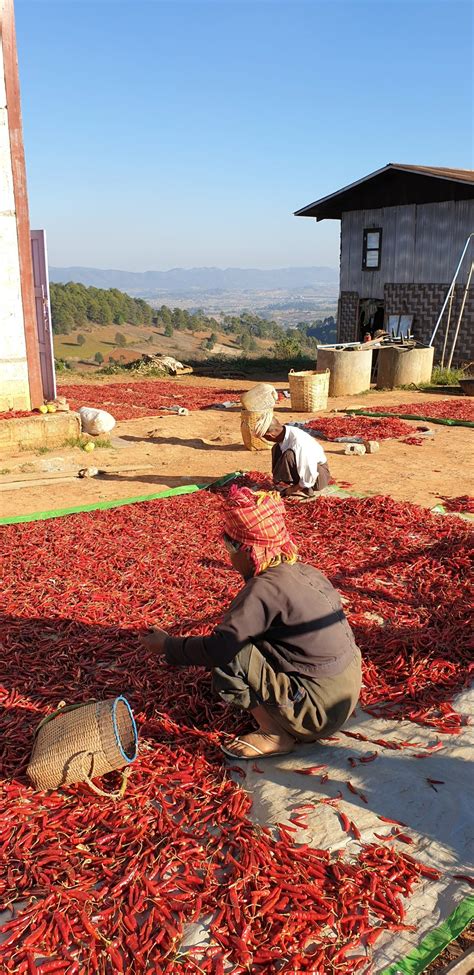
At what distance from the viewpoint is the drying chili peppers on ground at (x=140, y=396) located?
1627 centimetres

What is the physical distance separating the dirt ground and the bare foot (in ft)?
16.4

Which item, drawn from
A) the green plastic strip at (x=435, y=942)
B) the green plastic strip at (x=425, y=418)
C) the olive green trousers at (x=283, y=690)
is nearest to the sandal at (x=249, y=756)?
the olive green trousers at (x=283, y=690)

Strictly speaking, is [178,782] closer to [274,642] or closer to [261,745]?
[261,745]

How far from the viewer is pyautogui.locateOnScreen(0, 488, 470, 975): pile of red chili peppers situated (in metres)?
2.58

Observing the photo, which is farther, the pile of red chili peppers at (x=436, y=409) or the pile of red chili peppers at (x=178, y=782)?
the pile of red chili peppers at (x=436, y=409)

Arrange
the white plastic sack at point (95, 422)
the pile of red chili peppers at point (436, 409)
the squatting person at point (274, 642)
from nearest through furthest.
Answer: the squatting person at point (274, 642), the white plastic sack at point (95, 422), the pile of red chili peppers at point (436, 409)

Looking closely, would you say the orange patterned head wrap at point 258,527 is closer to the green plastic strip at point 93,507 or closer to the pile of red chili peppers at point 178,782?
the pile of red chili peppers at point 178,782

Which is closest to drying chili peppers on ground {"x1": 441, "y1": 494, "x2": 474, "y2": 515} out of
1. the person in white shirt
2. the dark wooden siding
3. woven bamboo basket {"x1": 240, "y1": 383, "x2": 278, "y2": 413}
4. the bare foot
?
the person in white shirt

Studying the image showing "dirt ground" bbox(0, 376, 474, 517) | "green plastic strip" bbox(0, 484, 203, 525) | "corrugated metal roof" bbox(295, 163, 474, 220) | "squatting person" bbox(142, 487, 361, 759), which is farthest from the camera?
"corrugated metal roof" bbox(295, 163, 474, 220)

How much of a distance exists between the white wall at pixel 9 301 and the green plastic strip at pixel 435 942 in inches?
421

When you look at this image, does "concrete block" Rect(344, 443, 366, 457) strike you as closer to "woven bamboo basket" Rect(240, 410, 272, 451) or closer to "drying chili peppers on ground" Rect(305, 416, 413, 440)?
"drying chili peppers on ground" Rect(305, 416, 413, 440)

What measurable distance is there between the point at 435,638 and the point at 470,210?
20.5 m

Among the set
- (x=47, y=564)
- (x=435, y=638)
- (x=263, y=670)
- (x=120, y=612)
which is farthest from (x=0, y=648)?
(x=435, y=638)

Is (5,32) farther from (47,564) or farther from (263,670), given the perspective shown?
(263,670)
